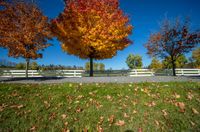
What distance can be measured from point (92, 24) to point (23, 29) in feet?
21.6

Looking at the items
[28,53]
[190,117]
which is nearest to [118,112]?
[190,117]

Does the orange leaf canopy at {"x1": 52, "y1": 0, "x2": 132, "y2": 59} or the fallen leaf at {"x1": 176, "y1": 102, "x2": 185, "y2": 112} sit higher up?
the orange leaf canopy at {"x1": 52, "y1": 0, "x2": 132, "y2": 59}

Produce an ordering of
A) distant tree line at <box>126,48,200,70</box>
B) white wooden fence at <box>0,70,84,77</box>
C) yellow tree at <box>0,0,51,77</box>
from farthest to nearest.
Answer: distant tree line at <box>126,48,200,70</box>
white wooden fence at <box>0,70,84,77</box>
yellow tree at <box>0,0,51,77</box>

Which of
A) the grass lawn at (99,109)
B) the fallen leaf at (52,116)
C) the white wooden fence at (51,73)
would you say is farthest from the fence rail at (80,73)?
the fallen leaf at (52,116)

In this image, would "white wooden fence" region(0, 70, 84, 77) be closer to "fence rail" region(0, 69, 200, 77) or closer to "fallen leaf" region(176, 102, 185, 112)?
"fence rail" region(0, 69, 200, 77)

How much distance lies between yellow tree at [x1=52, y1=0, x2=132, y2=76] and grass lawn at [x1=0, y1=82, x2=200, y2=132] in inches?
362

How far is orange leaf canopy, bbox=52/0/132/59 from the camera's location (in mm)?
16094

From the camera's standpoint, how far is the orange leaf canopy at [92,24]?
52.8 ft

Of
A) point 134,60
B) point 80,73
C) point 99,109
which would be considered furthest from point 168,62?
point 134,60

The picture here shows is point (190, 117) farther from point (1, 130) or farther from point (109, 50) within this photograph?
point (109, 50)

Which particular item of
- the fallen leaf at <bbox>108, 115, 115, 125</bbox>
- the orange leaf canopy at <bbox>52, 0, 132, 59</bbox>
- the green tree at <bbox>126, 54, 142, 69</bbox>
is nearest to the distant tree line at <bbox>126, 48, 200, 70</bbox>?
the green tree at <bbox>126, 54, 142, 69</bbox>

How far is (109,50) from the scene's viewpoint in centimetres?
1794

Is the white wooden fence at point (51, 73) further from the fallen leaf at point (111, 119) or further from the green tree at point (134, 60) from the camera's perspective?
the green tree at point (134, 60)

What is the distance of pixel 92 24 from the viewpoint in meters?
16.5
